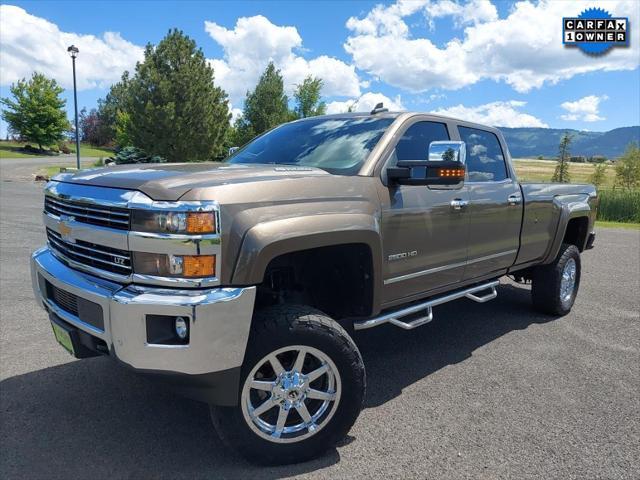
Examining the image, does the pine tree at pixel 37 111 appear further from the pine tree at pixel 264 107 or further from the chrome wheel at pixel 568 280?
the chrome wheel at pixel 568 280

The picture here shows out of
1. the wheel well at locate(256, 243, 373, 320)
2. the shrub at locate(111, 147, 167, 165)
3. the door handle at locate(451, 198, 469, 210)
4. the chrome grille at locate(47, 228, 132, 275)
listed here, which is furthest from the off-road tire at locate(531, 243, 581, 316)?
the shrub at locate(111, 147, 167, 165)

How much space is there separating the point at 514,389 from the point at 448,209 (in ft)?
4.68

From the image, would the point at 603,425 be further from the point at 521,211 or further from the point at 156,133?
the point at 156,133

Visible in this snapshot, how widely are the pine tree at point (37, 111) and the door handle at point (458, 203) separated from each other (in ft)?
179

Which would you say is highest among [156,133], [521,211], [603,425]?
[156,133]

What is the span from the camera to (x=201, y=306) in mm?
2223

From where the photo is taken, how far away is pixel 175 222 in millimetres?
2262

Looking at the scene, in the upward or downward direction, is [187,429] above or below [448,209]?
below

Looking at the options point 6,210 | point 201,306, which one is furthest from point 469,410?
point 6,210

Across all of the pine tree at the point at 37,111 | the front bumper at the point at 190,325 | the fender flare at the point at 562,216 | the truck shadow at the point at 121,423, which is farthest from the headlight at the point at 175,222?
the pine tree at the point at 37,111

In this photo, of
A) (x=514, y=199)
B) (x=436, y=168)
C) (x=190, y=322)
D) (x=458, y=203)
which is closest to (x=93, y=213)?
(x=190, y=322)

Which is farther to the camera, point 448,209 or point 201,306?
point 448,209

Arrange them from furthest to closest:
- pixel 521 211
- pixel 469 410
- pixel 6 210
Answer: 1. pixel 6 210
2. pixel 521 211
3. pixel 469 410

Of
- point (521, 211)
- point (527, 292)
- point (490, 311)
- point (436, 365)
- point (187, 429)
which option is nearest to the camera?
point (187, 429)
